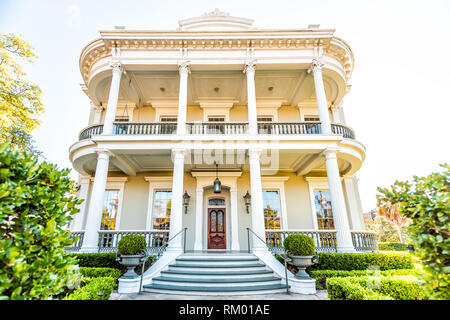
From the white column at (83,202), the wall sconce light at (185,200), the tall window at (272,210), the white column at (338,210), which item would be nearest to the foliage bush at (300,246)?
the white column at (338,210)

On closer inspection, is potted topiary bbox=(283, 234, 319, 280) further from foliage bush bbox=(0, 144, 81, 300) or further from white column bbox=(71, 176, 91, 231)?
white column bbox=(71, 176, 91, 231)

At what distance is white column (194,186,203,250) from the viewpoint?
9.70m

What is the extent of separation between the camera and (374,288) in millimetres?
4148

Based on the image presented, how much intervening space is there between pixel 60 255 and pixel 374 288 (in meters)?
5.35

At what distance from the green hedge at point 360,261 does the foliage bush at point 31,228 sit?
6.81 meters

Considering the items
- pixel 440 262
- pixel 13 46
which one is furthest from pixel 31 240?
pixel 13 46

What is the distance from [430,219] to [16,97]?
14.0m

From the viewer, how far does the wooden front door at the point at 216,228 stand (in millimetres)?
10116

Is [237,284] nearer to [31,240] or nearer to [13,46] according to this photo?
[31,240]

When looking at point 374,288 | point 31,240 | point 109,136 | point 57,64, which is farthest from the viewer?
point 109,136

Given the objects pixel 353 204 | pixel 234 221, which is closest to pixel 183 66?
pixel 234 221

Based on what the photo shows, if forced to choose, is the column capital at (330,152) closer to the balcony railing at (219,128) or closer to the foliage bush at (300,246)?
the balcony railing at (219,128)

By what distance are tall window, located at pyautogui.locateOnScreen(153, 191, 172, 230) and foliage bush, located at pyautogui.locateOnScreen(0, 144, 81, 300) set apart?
8393 mm

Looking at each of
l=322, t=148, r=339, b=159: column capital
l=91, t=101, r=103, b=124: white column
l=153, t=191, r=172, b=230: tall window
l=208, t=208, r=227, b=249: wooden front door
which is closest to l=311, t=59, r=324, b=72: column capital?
l=322, t=148, r=339, b=159: column capital
